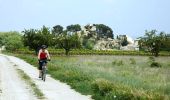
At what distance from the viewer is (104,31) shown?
593 ft

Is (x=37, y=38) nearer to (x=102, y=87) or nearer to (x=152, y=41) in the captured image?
(x=152, y=41)

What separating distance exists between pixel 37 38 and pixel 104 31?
105556 mm

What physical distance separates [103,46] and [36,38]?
83092 millimetres

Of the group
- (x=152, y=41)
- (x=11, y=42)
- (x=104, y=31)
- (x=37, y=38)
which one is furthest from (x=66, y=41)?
(x=104, y=31)

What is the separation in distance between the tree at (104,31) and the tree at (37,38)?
322 ft

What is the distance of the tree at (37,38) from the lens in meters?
75.8

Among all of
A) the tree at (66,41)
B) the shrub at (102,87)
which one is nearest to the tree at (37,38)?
the tree at (66,41)

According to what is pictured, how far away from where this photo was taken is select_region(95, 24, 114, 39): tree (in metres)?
177

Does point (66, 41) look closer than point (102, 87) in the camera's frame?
No

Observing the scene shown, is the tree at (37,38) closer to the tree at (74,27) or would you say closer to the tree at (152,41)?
the tree at (152,41)

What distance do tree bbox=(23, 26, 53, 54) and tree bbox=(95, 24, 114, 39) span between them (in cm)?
9807

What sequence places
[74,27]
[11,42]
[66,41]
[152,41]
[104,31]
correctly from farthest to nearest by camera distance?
[104,31]
[74,27]
[11,42]
[66,41]
[152,41]

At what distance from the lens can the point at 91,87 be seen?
17875mm

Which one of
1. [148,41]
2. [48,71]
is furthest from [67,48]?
[48,71]
